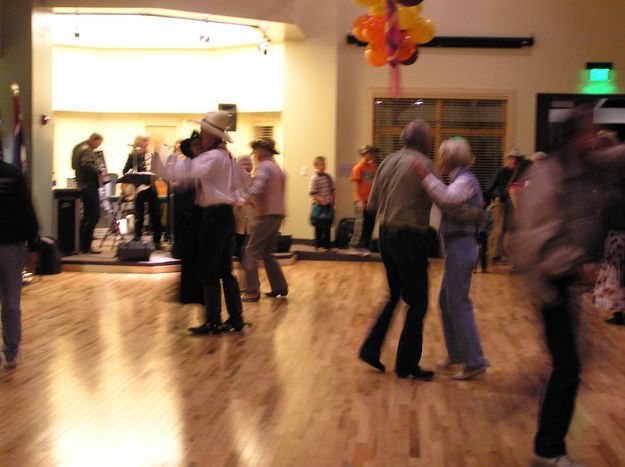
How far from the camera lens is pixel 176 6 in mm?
11250

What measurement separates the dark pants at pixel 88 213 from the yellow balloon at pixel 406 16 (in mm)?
5016

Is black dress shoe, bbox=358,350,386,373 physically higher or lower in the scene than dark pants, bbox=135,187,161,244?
lower

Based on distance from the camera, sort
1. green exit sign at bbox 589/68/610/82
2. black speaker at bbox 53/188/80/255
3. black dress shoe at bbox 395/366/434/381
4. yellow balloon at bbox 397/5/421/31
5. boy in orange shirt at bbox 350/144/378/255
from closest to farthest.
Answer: black dress shoe at bbox 395/366/434/381 → yellow balloon at bbox 397/5/421/31 → black speaker at bbox 53/188/80/255 → boy in orange shirt at bbox 350/144/378/255 → green exit sign at bbox 589/68/610/82

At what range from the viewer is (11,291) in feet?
17.4

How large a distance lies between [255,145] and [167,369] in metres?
3.08

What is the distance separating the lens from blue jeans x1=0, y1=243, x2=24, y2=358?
5223 mm

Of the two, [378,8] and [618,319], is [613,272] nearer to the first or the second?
[618,319]

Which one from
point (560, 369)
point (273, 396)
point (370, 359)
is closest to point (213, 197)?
point (370, 359)

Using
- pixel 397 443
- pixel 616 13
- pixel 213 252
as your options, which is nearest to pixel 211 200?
pixel 213 252

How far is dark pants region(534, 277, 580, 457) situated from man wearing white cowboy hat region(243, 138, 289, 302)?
15.1ft

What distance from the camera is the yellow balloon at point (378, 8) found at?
8328 mm

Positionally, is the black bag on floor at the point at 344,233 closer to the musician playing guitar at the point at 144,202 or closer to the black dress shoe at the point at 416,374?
the musician playing guitar at the point at 144,202

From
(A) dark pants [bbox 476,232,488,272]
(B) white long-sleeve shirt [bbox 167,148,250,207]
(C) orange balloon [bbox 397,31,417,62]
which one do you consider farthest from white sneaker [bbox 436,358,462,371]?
(A) dark pants [bbox 476,232,488,272]

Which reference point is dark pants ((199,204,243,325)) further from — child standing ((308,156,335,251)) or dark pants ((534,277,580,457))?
child standing ((308,156,335,251))
